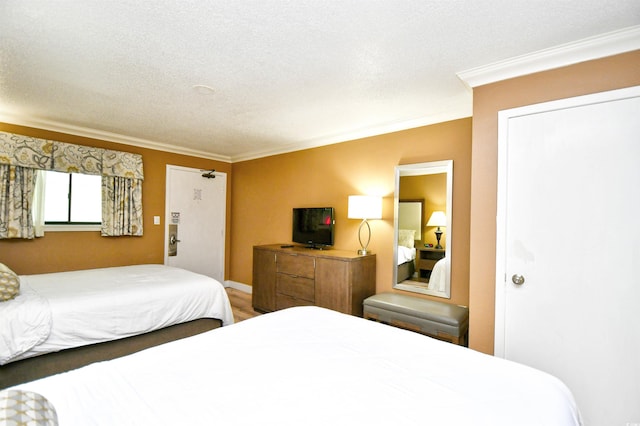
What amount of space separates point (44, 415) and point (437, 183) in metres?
3.17

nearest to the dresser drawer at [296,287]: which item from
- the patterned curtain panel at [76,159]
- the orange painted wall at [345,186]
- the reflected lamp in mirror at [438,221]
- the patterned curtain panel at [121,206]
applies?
the orange painted wall at [345,186]

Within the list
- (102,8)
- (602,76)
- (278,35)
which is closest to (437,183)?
(602,76)

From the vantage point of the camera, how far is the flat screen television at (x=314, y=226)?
396 centimetres

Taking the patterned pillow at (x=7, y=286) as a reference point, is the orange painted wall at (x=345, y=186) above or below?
above

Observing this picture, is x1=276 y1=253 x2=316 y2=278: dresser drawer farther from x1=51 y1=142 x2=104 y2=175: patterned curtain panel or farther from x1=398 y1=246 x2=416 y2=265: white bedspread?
x1=51 y1=142 x2=104 y2=175: patterned curtain panel

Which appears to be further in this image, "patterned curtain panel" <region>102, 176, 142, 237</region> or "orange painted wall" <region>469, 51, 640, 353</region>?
"patterned curtain panel" <region>102, 176, 142, 237</region>

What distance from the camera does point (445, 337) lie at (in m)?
2.62

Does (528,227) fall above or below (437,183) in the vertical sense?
below

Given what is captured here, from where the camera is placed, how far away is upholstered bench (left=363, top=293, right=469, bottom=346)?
2.58 metres

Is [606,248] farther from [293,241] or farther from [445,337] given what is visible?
[293,241]

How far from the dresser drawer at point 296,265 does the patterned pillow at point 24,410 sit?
286 cm

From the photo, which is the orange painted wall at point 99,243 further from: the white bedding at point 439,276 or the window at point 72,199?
the white bedding at point 439,276

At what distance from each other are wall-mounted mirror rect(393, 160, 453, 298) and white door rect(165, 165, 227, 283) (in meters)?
3.35

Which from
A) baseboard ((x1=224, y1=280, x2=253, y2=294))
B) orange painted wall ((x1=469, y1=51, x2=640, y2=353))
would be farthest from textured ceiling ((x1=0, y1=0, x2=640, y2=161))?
baseboard ((x1=224, y1=280, x2=253, y2=294))
